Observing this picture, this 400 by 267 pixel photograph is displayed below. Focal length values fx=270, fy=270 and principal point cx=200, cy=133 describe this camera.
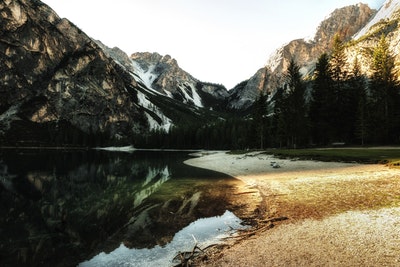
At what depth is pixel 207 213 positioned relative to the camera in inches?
726

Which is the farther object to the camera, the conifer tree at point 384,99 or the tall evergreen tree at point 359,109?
the conifer tree at point 384,99

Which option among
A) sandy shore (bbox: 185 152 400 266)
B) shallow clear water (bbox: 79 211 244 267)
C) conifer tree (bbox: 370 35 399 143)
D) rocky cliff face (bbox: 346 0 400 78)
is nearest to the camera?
sandy shore (bbox: 185 152 400 266)

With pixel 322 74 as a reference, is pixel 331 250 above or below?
below

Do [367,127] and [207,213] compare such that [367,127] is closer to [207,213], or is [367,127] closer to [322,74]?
[322,74]

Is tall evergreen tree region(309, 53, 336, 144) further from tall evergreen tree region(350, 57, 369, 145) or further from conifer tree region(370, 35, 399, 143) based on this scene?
A: conifer tree region(370, 35, 399, 143)

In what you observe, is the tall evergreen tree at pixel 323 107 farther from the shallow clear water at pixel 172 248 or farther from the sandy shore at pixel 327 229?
the shallow clear water at pixel 172 248

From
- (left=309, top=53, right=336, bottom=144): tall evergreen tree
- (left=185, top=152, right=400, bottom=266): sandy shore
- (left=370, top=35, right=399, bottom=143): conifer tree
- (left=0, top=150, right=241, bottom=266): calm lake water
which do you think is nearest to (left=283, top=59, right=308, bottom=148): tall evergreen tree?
(left=309, top=53, right=336, bottom=144): tall evergreen tree

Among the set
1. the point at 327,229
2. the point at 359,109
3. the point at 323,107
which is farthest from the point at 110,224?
the point at 323,107

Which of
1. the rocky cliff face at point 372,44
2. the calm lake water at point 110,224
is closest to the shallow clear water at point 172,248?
the calm lake water at point 110,224

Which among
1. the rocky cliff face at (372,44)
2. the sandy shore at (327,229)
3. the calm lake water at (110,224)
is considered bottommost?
the calm lake water at (110,224)

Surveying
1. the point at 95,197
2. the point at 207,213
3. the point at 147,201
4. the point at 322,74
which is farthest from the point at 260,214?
the point at 322,74

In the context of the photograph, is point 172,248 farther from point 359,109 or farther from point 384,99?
point 384,99

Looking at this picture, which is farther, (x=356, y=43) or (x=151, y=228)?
(x=356, y=43)

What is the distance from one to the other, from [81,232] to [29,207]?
9.79m
